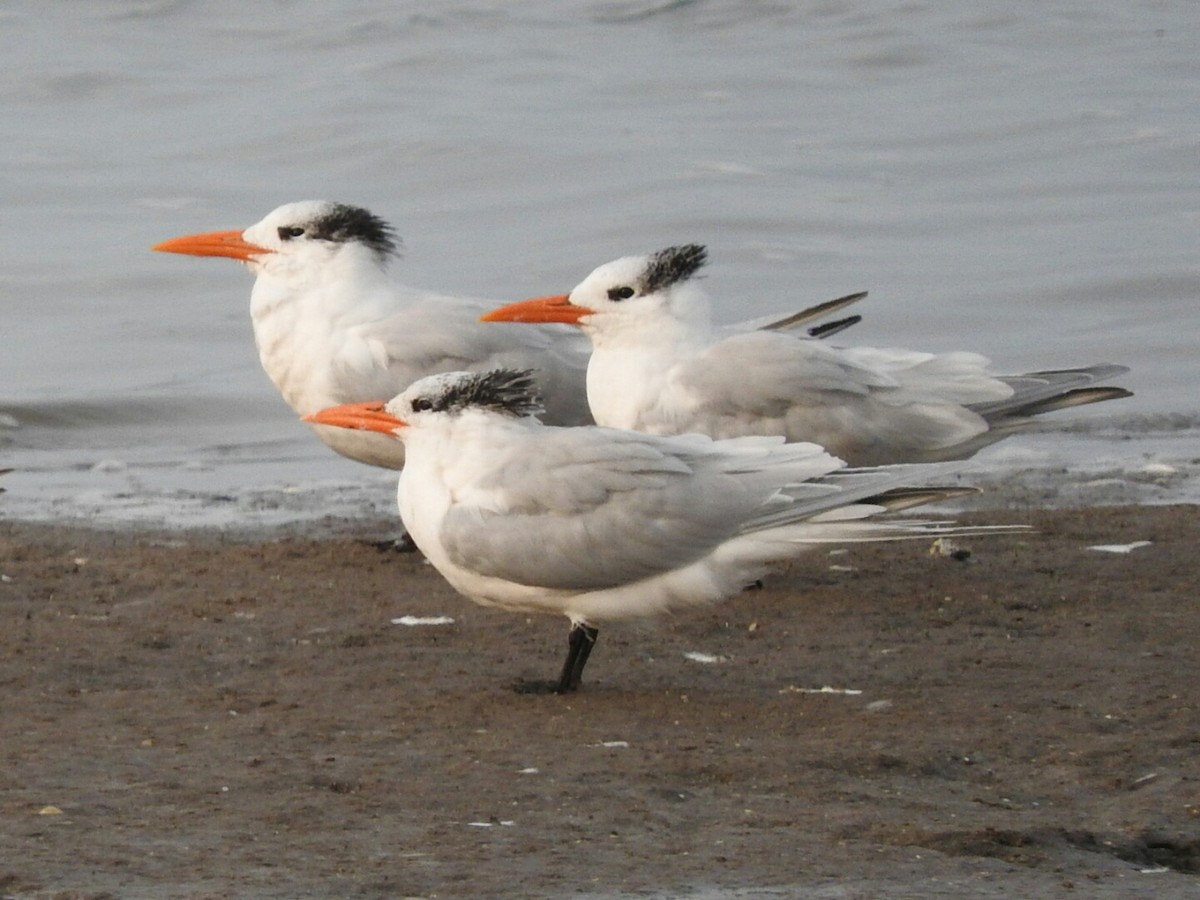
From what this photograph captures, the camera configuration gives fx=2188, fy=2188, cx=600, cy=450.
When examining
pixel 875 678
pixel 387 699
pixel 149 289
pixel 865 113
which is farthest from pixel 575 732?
pixel 865 113

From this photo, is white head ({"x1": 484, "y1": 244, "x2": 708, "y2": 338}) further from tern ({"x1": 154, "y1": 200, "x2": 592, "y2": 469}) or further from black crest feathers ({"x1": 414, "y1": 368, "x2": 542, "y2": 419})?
black crest feathers ({"x1": 414, "y1": 368, "x2": 542, "y2": 419})

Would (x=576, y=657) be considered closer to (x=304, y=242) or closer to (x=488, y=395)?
(x=488, y=395)

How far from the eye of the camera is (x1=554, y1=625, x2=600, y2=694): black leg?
5141 mm

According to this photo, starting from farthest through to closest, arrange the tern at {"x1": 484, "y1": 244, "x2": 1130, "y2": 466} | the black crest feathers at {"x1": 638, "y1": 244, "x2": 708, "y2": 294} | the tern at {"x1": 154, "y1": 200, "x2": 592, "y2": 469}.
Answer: the tern at {"x1": 154, "y1": 200, "x2": 592, "y2": 469}, the black crest feathers at {"x1": 638, "y1": 244, "x2": 708, "y2": 294}, the tern at {"x1": 484, "y1": 244, "x2": 1130, "y2": 466}

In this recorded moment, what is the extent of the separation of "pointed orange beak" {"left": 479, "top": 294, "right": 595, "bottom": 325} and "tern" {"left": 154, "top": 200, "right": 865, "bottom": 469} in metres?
0.32

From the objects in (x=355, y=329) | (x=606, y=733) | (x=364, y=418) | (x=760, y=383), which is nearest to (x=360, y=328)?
(x=355, y=329)

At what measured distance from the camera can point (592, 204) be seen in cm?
1461

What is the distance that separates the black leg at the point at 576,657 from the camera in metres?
5.14

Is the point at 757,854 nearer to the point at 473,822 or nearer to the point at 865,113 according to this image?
the point at 473,822

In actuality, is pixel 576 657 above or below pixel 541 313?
below

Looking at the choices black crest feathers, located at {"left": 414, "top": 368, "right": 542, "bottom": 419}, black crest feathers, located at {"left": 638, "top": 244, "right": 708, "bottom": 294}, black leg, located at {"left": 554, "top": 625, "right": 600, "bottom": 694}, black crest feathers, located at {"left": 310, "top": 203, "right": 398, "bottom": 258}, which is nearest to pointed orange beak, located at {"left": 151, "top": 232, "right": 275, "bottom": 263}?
black crest feathers, located at {"left": 310, "top": 203, "right": 398, "bottom": 258}

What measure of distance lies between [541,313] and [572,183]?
28.6 feet

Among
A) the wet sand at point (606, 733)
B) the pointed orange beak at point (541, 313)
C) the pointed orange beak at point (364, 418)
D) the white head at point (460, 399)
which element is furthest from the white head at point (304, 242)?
the white head at point (460, 399)

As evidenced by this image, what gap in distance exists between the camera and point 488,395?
5.33m
